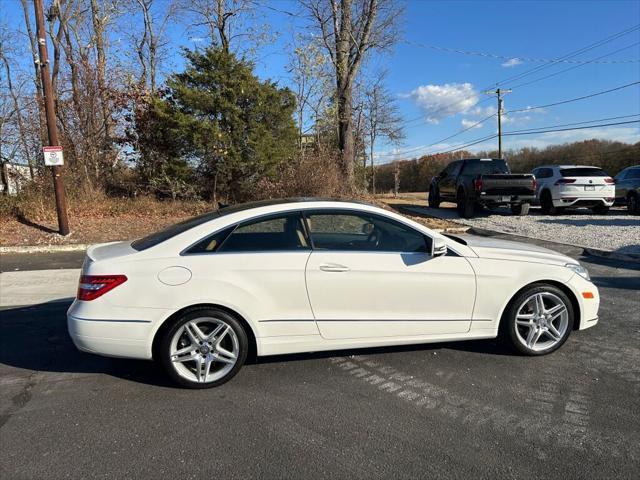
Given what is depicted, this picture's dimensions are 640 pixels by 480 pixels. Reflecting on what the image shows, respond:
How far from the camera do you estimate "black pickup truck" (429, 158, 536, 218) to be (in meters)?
14.4

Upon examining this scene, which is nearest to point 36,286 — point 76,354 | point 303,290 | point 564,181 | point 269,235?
point 76,354

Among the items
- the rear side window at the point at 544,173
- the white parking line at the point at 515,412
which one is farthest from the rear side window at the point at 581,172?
the white parking line at the point at 515,412

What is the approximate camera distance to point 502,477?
103 inches

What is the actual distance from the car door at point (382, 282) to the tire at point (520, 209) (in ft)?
40.7

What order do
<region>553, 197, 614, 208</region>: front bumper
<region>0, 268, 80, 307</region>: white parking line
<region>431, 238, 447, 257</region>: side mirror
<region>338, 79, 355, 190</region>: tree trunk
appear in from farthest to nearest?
<region>338, 79, 355, 190</region>: tree trunk → <region>553, 197, 614, 208</region>: front bumper → <region>0, 268, 80, 307</region>: white parking line → <region>431, 238, 447, 257</region>: side mirror

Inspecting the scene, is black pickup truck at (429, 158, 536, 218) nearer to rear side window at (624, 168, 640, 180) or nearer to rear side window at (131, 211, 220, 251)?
rear side window at (624, 168, 640, 180)

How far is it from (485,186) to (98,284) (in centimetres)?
1275

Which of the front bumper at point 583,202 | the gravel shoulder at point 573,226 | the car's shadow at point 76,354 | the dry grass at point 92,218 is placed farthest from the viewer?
the front bumper at point 583,202

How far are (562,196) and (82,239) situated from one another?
14023 millimetres

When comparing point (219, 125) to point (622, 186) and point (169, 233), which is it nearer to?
point (169, 233)

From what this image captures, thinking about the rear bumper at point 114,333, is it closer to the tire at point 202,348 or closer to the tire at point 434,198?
the tire at point 202,348

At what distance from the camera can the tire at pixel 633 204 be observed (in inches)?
612

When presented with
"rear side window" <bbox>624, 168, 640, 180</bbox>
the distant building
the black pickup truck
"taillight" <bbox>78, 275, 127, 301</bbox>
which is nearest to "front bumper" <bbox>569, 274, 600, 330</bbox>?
"taillight" <bbox>78, 275, 127, 301</bbox>

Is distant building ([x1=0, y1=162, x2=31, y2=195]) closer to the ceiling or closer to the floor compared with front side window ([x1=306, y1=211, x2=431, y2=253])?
closer to the ceiling
